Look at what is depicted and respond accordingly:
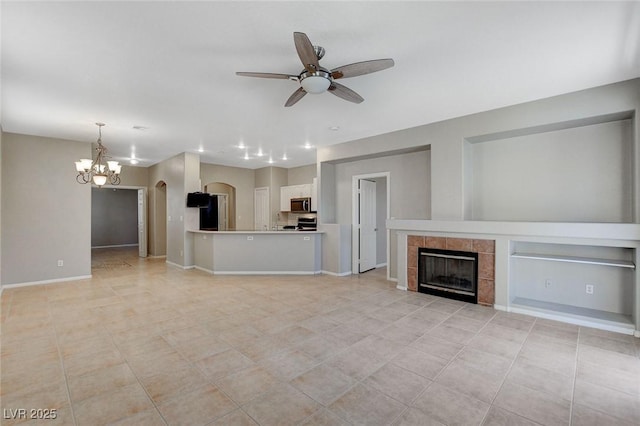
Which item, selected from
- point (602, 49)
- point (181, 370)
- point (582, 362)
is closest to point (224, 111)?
point (181, 370)

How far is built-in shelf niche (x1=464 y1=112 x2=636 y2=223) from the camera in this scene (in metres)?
3.58

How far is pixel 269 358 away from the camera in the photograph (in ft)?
9.07

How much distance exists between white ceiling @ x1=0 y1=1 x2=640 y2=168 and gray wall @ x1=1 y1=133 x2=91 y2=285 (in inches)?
41.8

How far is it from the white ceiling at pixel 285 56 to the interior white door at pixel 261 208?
5003 millimetres

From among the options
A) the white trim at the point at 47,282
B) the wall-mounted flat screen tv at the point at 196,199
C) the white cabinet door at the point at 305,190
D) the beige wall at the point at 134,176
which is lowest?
the white trim at the point at 47,282

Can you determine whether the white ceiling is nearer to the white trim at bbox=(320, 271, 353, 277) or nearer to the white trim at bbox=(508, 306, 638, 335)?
the white trim at bbox=(508, 306, 638, 335)

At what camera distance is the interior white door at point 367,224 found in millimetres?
6645

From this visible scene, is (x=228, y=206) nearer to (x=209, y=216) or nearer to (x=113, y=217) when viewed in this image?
(x=209, y=216)

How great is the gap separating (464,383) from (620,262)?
9.19ft

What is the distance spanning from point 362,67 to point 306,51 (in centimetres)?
51

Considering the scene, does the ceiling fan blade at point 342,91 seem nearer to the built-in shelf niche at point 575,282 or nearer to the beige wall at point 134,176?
the built-in shelf niche at point 575,282

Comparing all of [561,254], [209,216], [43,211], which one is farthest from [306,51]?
[209,216]

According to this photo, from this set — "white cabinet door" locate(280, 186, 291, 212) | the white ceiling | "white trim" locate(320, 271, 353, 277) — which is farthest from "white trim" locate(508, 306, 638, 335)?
"white cabinet door" locate(280, 186, 291, 212)

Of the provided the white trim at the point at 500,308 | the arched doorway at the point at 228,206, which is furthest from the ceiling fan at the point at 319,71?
the arched doorway at the point at 228,206
